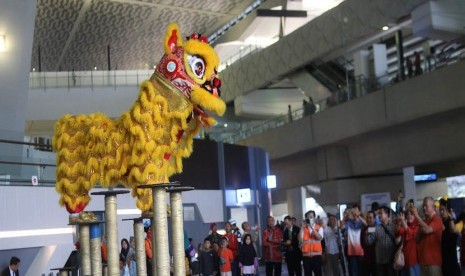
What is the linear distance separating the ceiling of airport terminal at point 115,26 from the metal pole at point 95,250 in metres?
23.1

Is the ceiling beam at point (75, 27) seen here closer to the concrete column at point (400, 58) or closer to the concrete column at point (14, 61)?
the concrete column at point (400, 58)

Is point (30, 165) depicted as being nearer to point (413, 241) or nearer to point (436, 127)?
point (413, 241)

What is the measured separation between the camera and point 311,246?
1103cm

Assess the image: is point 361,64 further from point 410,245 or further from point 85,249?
point 85,249

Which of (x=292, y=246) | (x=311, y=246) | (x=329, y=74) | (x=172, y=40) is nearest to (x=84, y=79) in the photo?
(x=329, y=74)

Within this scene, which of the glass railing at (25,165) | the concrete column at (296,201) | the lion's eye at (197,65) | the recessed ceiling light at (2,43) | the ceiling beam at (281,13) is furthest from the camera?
the ceiling beam at (281,13)

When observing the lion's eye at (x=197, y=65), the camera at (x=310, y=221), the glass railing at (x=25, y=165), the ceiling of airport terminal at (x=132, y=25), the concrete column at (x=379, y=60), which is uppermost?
the ceiling of airport terminal at (x=132, y=25)

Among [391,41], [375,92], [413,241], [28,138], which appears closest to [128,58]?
[391,41]

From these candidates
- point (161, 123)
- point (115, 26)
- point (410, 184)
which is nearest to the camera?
point (161, 123)

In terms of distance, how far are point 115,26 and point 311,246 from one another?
72.7ft

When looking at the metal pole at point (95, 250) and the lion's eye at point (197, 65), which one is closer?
the metal pole at point (95, 250)

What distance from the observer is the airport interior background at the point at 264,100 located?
11.8 m

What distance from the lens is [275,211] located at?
32125 mm

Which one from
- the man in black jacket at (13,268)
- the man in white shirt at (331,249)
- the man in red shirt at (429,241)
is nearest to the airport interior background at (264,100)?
the man in black jacket at (13,268)
